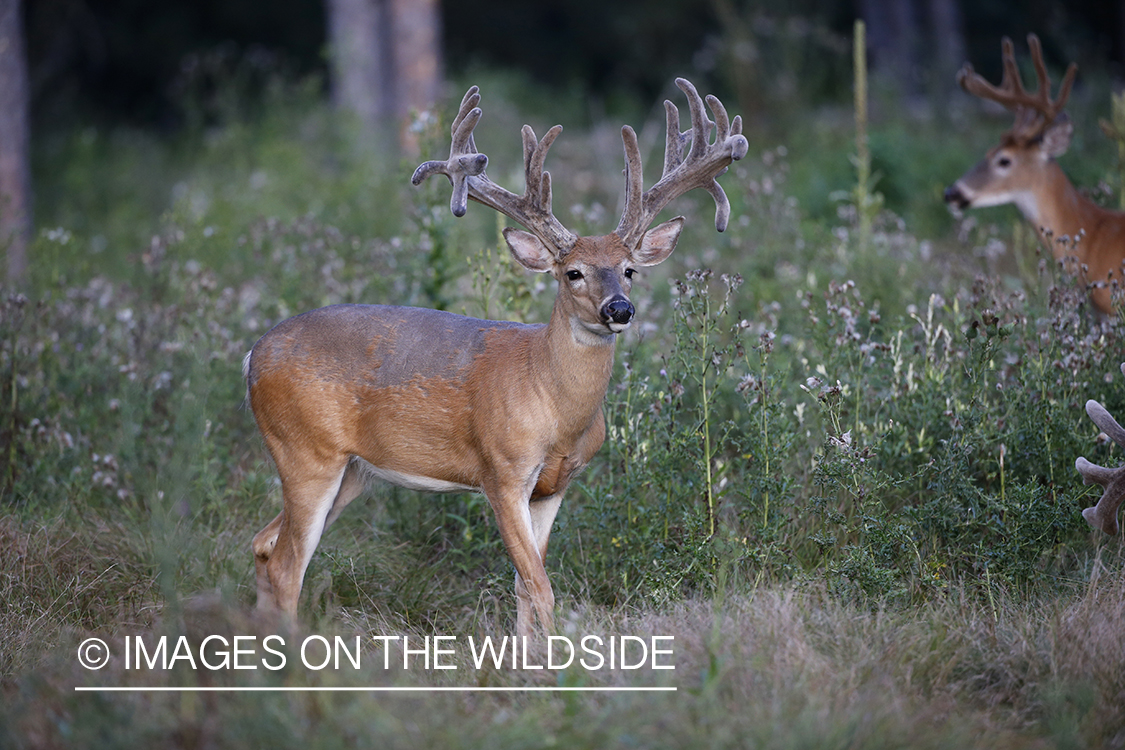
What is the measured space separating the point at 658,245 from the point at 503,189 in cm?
66

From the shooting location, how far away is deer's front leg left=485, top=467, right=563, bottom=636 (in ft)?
12.6

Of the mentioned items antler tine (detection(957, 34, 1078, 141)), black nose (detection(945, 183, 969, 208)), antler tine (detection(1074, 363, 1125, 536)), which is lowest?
antler tine (detection(1074, 363, 1125, 536))

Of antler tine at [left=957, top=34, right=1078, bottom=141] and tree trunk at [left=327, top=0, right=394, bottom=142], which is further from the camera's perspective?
tree trunk at [left=327, top=0, right=394, bottom=142]

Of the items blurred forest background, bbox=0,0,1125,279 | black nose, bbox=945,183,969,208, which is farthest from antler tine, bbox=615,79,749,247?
blurred forest background, bbox=0,0,1125,279

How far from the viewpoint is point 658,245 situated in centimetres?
428

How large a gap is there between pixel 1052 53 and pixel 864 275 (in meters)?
14.0

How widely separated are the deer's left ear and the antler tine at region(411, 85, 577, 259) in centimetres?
29

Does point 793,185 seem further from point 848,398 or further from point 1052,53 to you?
point 1052,53

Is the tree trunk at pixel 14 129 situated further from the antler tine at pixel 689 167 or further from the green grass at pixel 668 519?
the antler tine at pixel 689 167

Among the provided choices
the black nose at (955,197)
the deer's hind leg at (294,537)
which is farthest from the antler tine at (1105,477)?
the black nose at (955,197)

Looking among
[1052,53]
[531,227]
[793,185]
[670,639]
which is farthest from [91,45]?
[670,639]

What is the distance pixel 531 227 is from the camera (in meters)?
4.09

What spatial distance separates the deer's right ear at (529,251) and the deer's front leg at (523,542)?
2.57 ft

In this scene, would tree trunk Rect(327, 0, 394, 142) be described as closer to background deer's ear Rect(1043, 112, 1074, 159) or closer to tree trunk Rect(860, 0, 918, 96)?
tree trunk Rect(860, 0, 918, 96)
